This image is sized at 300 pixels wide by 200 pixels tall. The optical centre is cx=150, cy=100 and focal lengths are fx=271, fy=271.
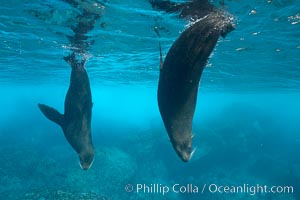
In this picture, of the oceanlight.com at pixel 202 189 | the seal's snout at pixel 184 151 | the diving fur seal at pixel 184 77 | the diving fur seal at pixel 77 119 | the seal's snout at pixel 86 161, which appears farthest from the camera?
the oceanlight.com at pixel 202 189

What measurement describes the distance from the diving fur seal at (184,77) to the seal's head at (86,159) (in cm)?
277

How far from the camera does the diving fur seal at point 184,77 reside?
371 centimetres

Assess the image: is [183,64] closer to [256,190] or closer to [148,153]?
[256,190]

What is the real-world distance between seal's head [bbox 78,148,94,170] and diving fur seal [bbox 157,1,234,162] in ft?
9.07

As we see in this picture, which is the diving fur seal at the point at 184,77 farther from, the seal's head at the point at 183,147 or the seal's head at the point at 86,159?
the seal's head at the point at 86,159

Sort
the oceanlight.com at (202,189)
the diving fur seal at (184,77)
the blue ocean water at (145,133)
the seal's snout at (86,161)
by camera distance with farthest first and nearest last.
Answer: the oceanlight.com at (202,189)
the blue ocean water at (145,133)
the seal's snout at (86,161)
the diving fur seal at (184,77)

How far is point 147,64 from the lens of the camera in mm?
26344

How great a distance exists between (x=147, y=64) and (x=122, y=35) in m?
10.2

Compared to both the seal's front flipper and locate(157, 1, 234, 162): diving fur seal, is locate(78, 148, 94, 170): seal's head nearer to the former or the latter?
the seal's front flipper

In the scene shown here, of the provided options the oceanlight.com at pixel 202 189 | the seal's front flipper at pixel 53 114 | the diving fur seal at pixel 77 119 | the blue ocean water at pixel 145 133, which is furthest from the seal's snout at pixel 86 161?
the oceanlight.com at pixel 202 189

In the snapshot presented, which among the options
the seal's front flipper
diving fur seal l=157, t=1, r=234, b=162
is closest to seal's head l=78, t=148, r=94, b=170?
the seal's front flipper

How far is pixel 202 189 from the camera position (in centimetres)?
2642

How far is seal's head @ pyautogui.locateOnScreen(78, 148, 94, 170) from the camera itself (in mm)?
6180

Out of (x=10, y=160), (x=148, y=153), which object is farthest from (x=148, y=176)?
(x=10, y=160)
